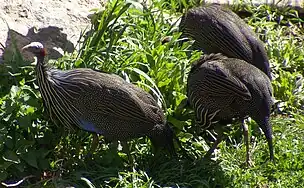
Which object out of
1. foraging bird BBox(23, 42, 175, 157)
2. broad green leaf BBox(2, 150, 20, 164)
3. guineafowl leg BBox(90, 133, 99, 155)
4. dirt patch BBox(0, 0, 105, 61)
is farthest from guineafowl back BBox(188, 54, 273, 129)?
broad green leaf BBox(2, 150, 20, 164)

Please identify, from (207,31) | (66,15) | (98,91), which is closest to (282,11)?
(207,31)

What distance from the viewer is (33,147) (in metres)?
4.36

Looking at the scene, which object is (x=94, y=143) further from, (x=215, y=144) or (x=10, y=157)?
(x=215, y=144)

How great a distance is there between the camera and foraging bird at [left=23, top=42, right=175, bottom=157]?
4203 millimetres

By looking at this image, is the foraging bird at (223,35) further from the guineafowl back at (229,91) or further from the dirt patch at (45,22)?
the dirt patch at (45,22)

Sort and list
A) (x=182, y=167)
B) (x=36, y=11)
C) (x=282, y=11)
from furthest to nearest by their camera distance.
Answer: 1. (x=282, y=11)
2. (x=36, y=11)
3. (x=182, y=167)

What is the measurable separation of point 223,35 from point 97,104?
4.47ft

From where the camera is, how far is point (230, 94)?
4.31m

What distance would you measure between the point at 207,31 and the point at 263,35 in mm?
791

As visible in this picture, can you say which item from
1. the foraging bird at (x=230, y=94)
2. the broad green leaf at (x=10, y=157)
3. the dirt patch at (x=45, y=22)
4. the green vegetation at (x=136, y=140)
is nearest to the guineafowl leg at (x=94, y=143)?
the green vegetation at (x=136, y=140)

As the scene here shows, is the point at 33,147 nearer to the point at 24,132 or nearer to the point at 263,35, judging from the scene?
the point at 24,132

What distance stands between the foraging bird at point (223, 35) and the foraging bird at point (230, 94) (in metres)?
0.53

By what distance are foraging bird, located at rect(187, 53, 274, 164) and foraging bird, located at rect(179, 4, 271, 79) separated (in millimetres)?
526

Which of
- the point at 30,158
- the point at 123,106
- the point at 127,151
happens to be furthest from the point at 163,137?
the point at 30,158
